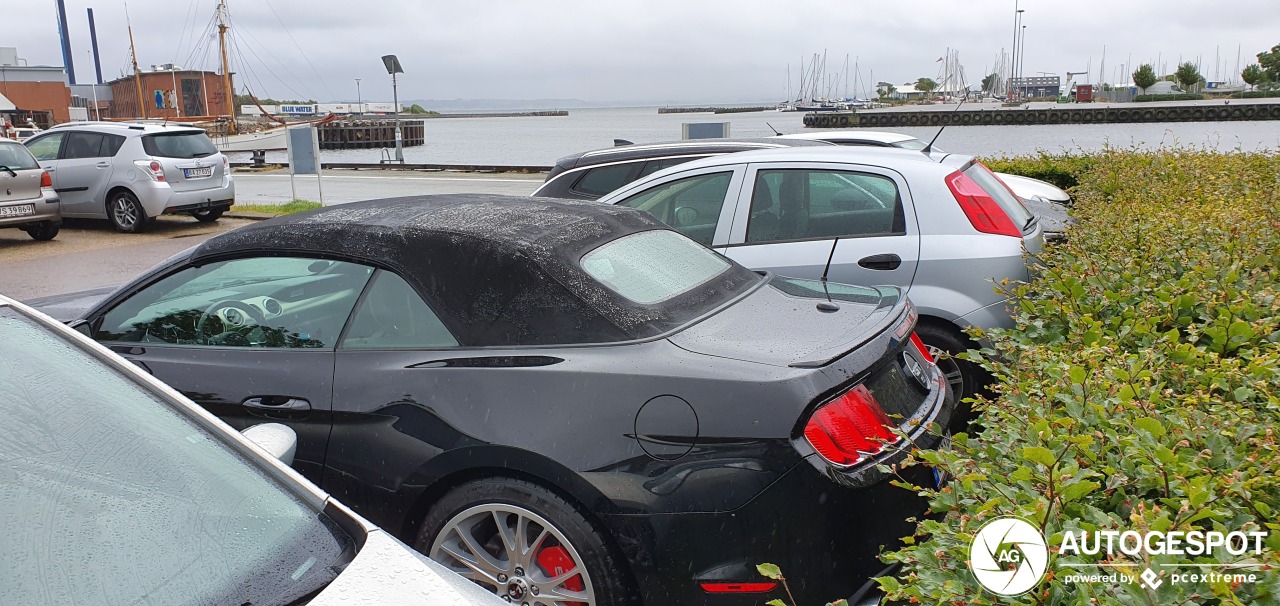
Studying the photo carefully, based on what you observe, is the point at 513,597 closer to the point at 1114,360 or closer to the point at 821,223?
the point at 1114,360

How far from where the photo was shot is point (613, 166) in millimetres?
8078

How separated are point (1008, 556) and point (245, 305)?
321cm

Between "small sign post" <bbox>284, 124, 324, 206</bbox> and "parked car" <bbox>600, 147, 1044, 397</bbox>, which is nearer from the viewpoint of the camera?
"parked car" <bbox>600, 147, 1044, 397</bbox>

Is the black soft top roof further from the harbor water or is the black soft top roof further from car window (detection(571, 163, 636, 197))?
the harbor water

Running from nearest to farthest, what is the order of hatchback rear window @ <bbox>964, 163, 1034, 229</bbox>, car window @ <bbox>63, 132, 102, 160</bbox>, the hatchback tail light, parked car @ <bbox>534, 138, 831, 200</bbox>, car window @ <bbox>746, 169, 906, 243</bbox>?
car window @ <bbox>746, 169, 906, 243</bbox>
hatchback rear window @ <bbox>964, 163, 1034, 229</bbox>
parked car @ <bbox>534, 138, 831, 200</bbox>
the hatchback tail light
car window @ <bbox>63, 132, 102, 160</bbox>

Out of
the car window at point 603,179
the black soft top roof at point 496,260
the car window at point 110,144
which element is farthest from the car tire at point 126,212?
the black soft top roof at point 496,260

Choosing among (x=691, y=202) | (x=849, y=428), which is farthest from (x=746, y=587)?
(x=691, y=202)

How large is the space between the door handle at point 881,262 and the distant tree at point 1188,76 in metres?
120

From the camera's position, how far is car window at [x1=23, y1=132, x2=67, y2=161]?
15.8 m

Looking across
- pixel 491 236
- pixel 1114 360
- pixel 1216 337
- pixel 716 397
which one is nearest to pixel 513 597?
pixel 716 397

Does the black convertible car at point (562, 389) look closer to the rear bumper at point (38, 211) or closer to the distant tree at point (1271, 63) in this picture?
the rear bumper at point (38, 211)

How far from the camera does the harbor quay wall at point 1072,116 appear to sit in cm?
7469

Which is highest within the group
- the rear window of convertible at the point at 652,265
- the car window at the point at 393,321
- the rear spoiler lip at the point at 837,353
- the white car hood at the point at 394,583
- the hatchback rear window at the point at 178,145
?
the hatchback rear window at the point at 178,145

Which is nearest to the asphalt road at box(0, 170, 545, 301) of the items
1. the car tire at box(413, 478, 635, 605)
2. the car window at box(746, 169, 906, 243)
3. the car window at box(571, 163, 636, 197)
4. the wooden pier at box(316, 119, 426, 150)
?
the car window at box(571, 163, 636, 197)
